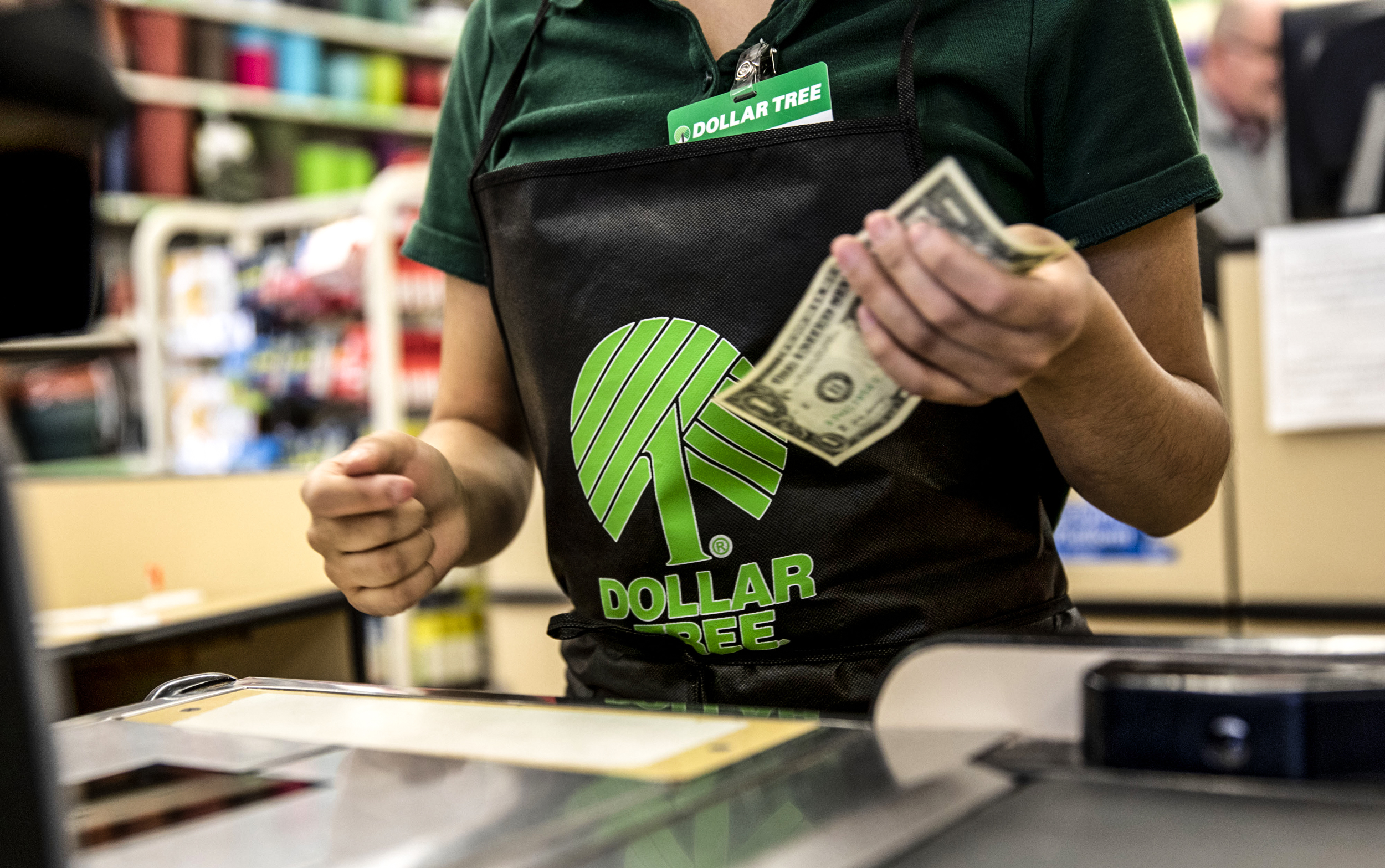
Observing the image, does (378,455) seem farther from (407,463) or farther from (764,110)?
(764,110)

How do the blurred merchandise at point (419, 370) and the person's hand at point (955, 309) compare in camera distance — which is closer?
the person's hand at point (955, 309)

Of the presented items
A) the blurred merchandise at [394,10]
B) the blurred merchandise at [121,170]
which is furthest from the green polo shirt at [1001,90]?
the blurred merchandise at [394,10]

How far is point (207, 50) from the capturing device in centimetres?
447

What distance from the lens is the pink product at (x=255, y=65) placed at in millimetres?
4578

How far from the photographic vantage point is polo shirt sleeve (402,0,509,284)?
108 centimetres

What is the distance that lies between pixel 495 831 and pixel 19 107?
0.99 feet

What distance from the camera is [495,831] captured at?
0.45 meters

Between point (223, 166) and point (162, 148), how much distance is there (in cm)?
22

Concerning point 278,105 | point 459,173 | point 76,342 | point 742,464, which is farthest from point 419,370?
point 742,464

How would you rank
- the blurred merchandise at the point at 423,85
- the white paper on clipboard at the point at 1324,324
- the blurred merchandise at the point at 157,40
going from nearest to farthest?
the white paper on clipboard at the point at 1324,324 < the blurred merchandise at the point at 157,40 < the blurred merchandise at the point at 423,85

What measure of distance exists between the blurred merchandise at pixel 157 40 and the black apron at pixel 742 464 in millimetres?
4052

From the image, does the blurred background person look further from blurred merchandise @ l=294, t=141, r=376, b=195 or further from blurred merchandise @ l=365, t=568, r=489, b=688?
blurred merchandise @ l=294, t=141, r=376, b=195

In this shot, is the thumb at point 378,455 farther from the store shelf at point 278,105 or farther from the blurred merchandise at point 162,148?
the blurred merchandise at point 162,148

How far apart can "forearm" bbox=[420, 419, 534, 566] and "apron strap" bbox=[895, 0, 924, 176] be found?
0.46 m
